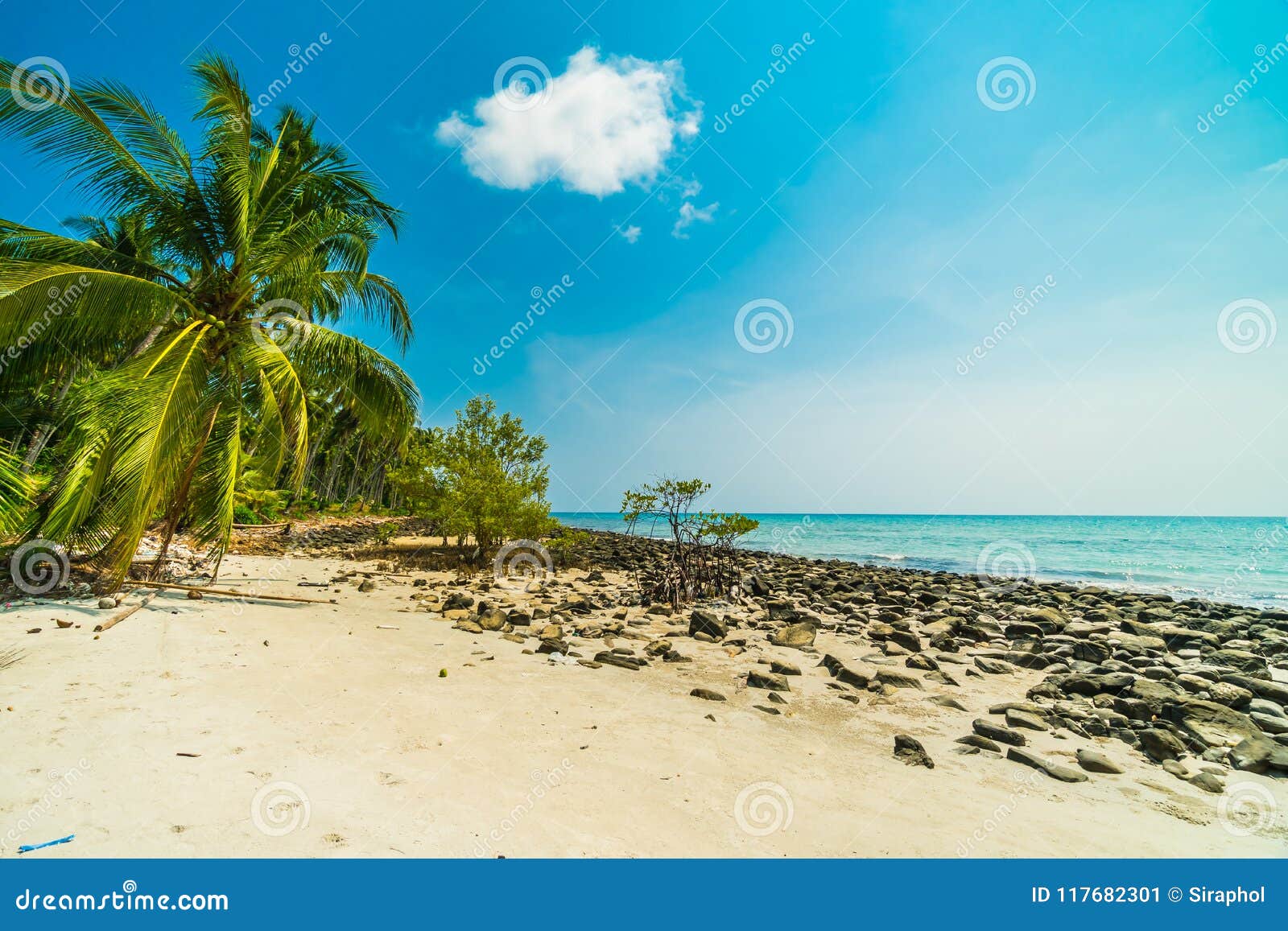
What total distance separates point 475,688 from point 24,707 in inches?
134

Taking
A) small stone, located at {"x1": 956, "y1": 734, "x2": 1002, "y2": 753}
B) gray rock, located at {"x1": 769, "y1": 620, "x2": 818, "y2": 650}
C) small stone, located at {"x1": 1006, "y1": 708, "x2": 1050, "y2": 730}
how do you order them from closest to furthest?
small stone, located at {"x1": 956, "y1": 734, "x2": 1002, "y2": 753}
small stone, located at {"x1": 1006, "y1": 708, "x2": 1050, "y2": 730}
gray rock, located at {"x1": 769, "y1": 620, "x2": 818, "y2": 650}

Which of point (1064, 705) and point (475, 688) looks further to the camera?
point (1064, 705)

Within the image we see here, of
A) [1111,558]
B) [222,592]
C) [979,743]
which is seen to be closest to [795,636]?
[979,743]

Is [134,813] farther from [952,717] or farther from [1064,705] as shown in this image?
[1064,705]

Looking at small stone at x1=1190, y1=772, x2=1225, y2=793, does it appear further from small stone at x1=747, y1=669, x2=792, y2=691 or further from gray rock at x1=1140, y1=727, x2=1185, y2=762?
small stone at x1=747, y1=669, x2=792, y2=691

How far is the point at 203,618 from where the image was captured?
25.7ft

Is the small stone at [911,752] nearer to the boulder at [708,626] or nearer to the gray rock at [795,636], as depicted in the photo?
the gray rock at [795,636]

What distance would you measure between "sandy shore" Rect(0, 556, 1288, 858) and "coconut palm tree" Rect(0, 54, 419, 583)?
2.22m

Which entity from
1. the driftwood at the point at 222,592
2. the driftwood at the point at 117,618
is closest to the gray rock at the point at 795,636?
the driftwood at the point at 222,592

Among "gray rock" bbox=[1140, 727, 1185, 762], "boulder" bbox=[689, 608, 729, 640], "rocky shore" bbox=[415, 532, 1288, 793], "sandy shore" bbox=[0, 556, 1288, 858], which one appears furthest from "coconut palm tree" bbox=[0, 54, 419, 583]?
"gray rock" bbox=[1140, 727, 1185, 762]

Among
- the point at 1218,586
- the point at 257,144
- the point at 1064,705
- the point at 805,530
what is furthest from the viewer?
the point at 805,530

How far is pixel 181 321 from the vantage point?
10.1 meters

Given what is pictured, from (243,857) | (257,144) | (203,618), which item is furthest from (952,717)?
(257,144)

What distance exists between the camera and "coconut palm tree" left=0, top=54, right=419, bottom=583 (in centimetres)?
794
